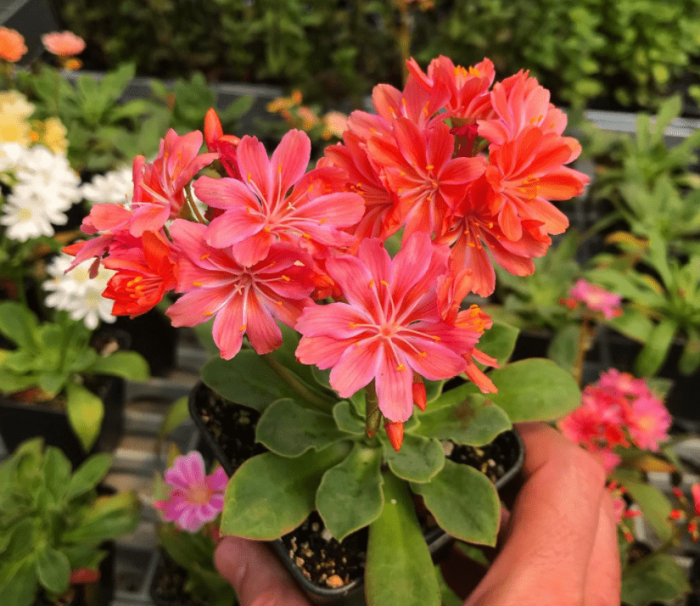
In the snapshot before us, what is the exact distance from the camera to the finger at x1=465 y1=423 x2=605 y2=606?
700 millimetres

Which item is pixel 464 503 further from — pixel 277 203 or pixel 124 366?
pixel 124 366

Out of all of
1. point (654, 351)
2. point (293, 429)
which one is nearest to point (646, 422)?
point (654, 351)

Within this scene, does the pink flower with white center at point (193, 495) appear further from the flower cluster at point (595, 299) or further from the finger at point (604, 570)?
the flower cluster at point (595, 299)

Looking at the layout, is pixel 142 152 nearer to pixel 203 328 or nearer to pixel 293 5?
pixel 293 5

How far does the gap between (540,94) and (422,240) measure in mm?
220

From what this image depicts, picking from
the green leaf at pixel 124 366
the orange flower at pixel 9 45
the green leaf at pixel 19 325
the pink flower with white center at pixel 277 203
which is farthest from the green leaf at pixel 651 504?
the orange flower at pixel 9 45

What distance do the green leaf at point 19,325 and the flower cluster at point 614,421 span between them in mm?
1234

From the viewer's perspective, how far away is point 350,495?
72 centimetres

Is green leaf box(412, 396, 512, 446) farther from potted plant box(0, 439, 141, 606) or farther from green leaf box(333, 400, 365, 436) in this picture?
potted plant box(0, 439, 141, 606)

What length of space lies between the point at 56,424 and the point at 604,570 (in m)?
1.21

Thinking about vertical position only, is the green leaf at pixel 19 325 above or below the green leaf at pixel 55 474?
above

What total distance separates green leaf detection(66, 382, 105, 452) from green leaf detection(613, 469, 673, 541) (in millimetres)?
1143

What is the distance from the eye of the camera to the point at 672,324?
157 cm

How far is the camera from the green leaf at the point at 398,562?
27.0 inches
